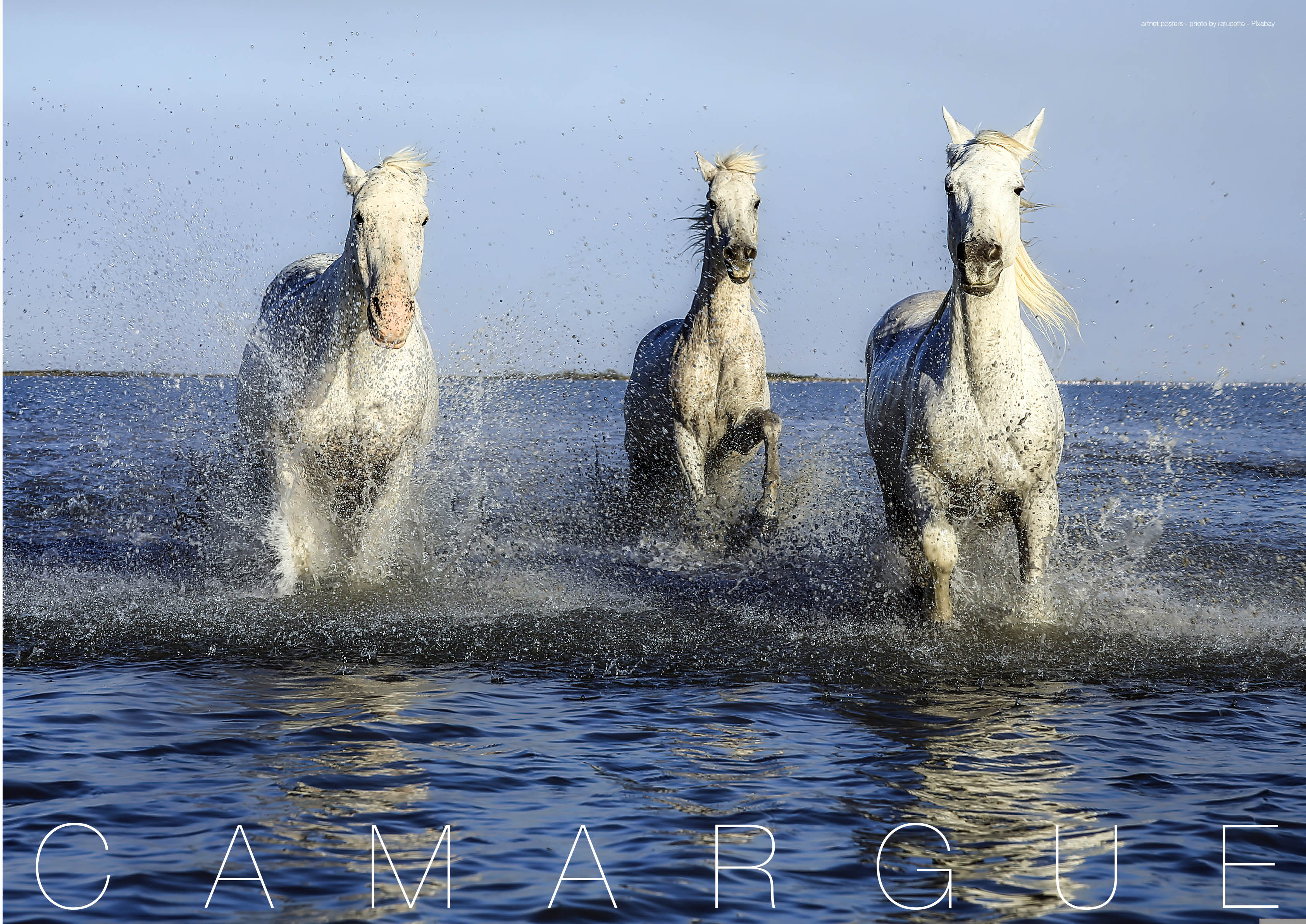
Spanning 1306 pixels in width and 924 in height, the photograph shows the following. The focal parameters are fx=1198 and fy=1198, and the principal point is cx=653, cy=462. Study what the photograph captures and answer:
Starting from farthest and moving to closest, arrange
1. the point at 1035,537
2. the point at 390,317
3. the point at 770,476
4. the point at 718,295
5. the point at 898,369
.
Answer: the point at 718,295 < the point at 770,476 < the point at 898,369 < the point at 1035,537 < the point at 390,317

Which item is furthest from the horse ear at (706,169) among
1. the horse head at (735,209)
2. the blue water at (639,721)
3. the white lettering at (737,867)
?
the white lettering at (737,867)

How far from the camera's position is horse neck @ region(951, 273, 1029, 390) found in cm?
580

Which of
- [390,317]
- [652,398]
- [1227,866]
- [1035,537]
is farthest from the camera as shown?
[652,398]

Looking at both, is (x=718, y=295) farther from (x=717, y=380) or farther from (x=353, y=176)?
(x=353, y=176)

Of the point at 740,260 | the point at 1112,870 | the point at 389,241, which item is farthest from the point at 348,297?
the point at 1112,870

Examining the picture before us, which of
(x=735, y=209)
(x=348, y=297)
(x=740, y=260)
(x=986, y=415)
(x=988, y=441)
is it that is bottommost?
(x=988, y=441)

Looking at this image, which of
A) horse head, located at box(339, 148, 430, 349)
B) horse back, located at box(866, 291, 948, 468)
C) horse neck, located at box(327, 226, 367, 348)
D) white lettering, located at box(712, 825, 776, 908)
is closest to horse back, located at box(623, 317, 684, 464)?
horse back, located at box(866, 291, 948, 468)

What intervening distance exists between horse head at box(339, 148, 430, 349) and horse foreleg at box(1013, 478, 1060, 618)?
128 inches

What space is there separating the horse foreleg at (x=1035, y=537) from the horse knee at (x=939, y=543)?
42 centimetres

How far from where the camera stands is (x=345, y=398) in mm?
6812

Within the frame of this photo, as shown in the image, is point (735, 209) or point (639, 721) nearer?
point (639, 721)

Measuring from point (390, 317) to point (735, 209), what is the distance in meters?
3.27

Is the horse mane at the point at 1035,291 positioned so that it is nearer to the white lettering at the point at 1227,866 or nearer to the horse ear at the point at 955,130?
the horse ear at the point at 955,130

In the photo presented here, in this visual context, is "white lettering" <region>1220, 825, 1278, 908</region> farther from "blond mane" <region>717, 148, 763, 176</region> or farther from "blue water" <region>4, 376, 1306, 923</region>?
"blond mane" <region>717, 148, 763, 176</region>
